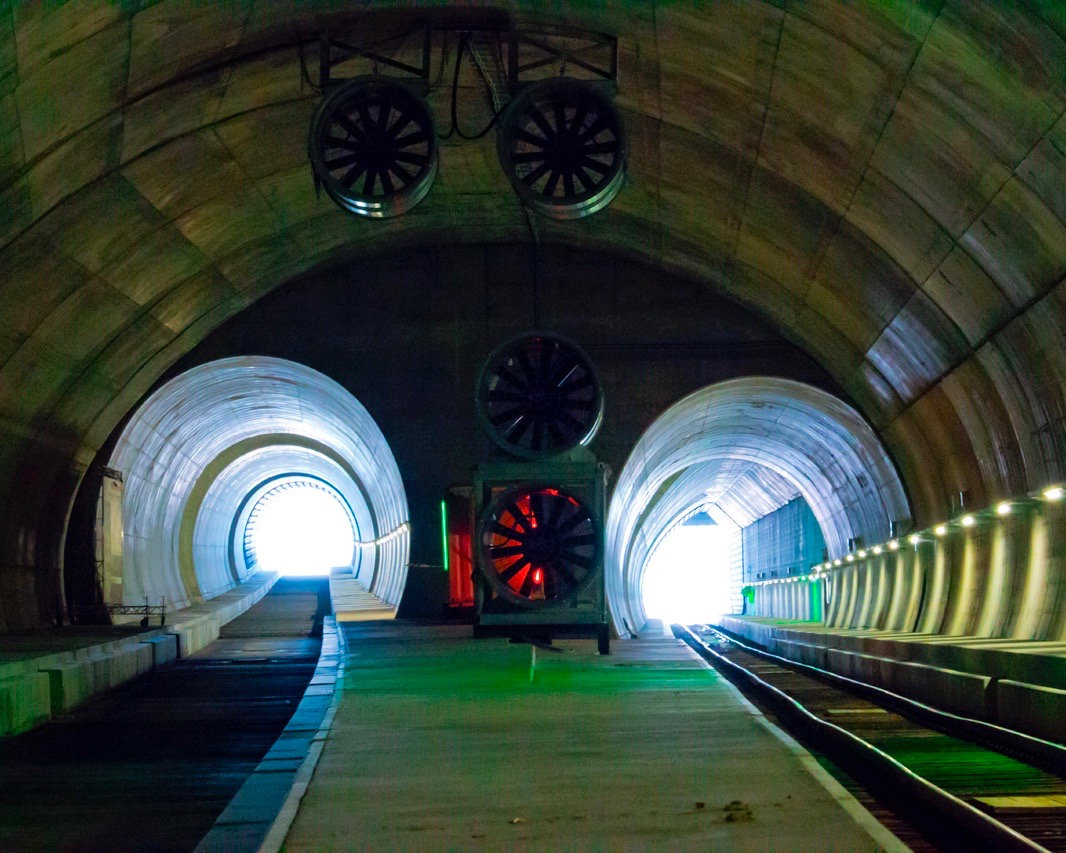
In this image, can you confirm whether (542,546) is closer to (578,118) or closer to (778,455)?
(578,118)

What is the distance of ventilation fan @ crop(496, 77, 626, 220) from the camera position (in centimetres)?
1579

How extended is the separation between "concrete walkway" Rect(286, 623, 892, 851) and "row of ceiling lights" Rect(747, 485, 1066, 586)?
5345 millimetres

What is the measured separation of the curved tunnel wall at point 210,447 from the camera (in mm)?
30156

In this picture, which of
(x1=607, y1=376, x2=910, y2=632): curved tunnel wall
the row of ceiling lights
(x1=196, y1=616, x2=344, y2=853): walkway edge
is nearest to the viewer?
(x1=196, y1=616, x2=344, y2=853): walkway edge

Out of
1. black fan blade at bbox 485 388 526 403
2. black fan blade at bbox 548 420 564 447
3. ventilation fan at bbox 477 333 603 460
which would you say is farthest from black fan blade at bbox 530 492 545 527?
black fan blade at bbox 485 388 526 403

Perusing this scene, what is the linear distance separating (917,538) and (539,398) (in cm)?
1037

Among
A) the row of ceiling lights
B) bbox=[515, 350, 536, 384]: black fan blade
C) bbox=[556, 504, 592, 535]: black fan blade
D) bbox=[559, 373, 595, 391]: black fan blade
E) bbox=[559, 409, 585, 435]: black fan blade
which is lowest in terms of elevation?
bbox=[556, 504, 592, 535]: black fan blade

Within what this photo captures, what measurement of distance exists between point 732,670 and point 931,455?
6409mm

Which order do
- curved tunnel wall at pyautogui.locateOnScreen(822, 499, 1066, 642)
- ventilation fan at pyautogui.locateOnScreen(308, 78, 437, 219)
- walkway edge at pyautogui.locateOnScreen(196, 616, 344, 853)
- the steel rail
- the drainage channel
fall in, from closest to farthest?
1. walkway edge at pyautogui.locateOnScreen(196, 616, 344, 853)
2. the drainage channel
3. the steel rail
4. ventilation fan at pyautogui.locateOnScreen(308, 78, 437, 219)
5. curved tunnel wall at pyautogui.locateOnScreen(822, 499, 1066, 642)

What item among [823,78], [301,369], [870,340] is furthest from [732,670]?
[823,78]

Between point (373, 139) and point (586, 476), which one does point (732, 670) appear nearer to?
point (586, 476)

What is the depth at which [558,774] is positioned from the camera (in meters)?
9.04

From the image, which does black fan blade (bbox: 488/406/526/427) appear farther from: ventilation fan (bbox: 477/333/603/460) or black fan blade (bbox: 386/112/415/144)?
black fan blade (bbox: 386/112/415/144)

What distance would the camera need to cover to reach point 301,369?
1152 inches
